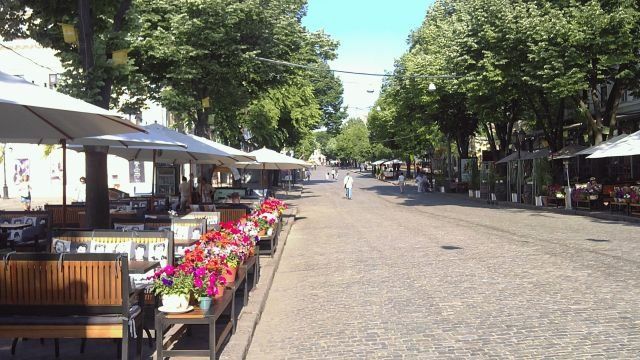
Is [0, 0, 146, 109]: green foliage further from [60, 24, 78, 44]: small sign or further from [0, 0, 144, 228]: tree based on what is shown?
[60, 24, 78, 44]: small sign

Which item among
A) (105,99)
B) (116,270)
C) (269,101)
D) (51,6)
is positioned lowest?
(116,270)

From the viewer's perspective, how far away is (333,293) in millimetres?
9125

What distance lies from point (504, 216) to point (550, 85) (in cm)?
532

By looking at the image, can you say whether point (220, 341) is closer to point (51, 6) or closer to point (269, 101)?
point (51, 6)

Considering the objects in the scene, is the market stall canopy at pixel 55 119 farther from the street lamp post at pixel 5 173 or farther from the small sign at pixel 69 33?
the street lamp post at pixel 5 173

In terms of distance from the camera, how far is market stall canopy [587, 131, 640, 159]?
19.7 m

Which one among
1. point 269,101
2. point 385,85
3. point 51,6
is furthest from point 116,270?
point 385,85

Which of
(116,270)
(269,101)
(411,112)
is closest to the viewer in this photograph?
(116,270)

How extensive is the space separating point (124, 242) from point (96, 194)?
3.07 m

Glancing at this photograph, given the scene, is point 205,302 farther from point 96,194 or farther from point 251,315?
point 96,194

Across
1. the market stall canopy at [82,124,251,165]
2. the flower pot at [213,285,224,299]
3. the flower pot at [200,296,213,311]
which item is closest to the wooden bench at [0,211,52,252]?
the market stall canopy at [82,124,251,165]

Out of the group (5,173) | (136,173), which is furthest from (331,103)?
(5,173)

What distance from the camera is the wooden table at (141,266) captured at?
6.15 meters

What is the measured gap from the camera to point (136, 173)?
4259cm
